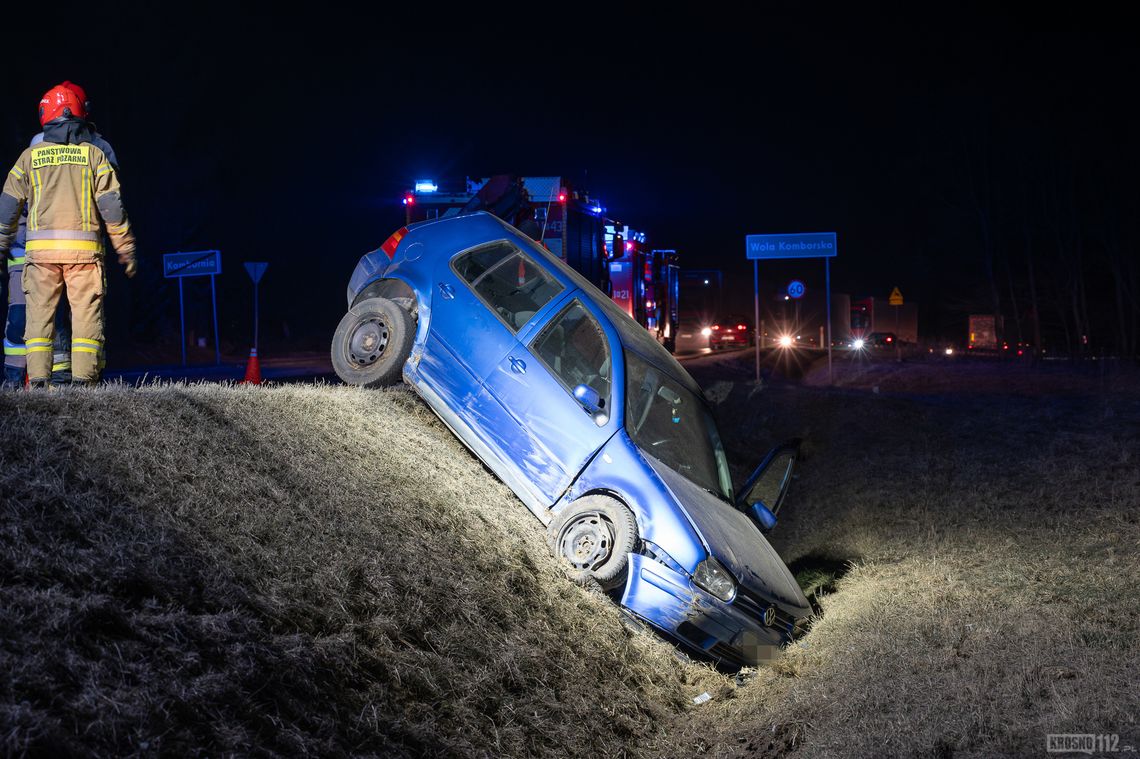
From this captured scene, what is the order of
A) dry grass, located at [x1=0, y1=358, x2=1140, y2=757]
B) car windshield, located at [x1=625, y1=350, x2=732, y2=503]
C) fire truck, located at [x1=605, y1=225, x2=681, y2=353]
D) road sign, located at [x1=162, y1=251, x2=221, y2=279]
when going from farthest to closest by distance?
1. road sign, located at [x1=162, y1=251, x2=221, y2=279]
2. fire truck, located at [x1=605, y1=225, x2=681, y2=353]
3. car windshield, located at [x1=625, y1=350, x2=732, y2=503]
4. dry grass, located at [x1=0, y1=358, x2=1140, y2=757]

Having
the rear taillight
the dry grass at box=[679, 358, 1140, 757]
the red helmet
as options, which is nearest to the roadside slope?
the dry grass at box=[679, 358, 1140, 757]

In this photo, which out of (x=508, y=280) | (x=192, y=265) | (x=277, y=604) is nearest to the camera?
(x=277, y=604)

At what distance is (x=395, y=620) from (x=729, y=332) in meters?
40.2

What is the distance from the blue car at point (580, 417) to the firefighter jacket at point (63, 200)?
2.16 metres

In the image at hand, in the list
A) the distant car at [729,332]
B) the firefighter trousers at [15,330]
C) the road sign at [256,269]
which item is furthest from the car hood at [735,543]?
the distant car at [729,332]

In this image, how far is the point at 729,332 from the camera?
44.2 m

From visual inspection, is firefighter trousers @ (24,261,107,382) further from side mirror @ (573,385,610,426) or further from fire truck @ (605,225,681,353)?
fire truck @ (605,225,681,353)

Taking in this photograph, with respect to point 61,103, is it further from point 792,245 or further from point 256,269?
point 256,269

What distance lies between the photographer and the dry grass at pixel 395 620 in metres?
3.58

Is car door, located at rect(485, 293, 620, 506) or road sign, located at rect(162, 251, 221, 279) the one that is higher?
road sign, located at rect(162, 251, 221, 279)

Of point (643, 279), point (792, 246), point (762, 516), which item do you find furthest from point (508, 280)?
point (643, 279)

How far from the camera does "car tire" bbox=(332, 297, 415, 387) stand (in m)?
8.25

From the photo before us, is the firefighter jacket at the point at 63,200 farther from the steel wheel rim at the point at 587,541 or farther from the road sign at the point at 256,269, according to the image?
the road sign at the point at 256,269

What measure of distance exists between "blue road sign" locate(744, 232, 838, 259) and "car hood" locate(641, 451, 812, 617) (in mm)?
12922
